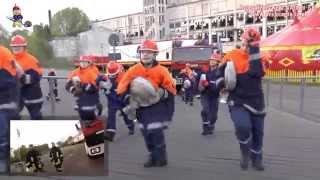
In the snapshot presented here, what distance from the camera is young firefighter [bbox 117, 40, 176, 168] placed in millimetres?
8859

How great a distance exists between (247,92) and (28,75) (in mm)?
3905

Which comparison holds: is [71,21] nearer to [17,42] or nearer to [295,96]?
[295,96]

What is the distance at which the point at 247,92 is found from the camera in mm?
8523

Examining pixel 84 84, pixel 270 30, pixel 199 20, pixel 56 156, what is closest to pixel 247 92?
pixel 56 156

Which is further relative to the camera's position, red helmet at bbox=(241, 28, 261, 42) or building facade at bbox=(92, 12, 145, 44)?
building facade at bbox=(92, 12, 145, 44)

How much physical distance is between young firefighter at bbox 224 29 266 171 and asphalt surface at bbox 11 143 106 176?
2.27 meters

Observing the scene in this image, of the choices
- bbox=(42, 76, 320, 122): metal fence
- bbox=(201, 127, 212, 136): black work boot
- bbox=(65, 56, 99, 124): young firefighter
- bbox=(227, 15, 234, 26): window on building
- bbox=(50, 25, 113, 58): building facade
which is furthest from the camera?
bbox=(227, 15, 234, 26): window on building

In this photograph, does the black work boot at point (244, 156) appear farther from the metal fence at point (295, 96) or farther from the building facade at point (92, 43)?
the building facade at point (92, 43)

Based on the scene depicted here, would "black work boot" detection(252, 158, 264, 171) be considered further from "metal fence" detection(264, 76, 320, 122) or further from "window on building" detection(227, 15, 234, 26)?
"window on building" detection(227, 15, 234, 26)

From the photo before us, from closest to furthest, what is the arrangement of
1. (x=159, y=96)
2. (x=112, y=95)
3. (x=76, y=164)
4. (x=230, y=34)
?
(x=76, y=164)
(x=159, y=96)
(x=112, y=95)
(x=230, y=34)

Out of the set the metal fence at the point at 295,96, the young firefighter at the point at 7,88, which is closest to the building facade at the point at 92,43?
the metal fence at the point at 295,96

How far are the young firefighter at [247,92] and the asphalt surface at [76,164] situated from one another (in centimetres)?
227

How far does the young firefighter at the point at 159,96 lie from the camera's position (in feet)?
29.1

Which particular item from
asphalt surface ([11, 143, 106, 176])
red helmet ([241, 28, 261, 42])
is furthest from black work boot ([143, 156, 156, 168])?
red helmet ([241, 28, 261, 42])
